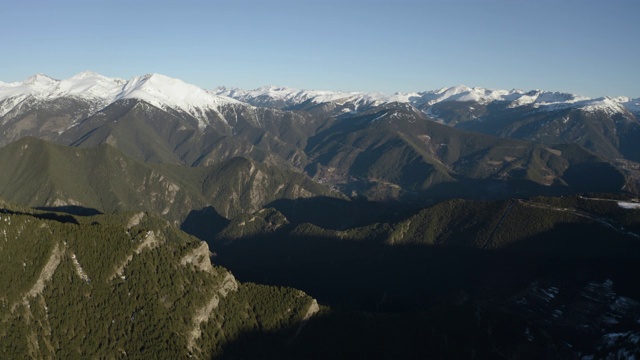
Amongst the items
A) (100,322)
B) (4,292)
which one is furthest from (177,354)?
(4,292)

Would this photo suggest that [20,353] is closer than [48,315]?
Yes

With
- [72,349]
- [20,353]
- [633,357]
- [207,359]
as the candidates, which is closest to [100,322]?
[72,349]

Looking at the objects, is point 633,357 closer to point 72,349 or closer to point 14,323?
point 72,349

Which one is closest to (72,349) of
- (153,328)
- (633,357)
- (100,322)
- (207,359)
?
(100,322)

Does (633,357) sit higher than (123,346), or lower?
higher

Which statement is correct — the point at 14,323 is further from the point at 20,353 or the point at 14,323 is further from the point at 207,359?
the point at 207,359

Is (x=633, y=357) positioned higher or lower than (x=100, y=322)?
higher

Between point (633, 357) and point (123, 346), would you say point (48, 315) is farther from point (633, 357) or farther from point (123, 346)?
point (633, 357)
